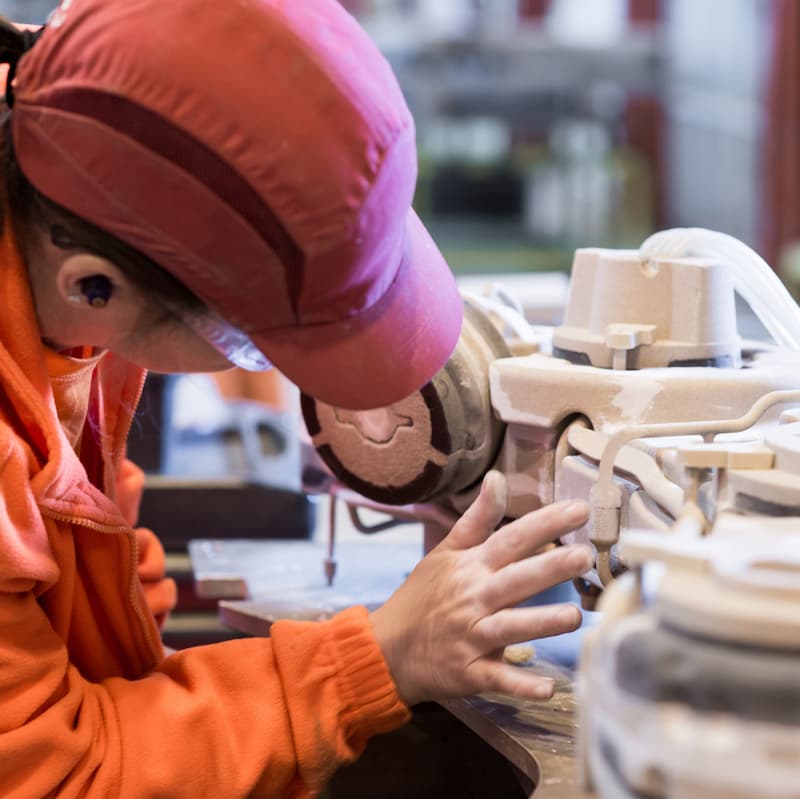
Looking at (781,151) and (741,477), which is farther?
(781,151)

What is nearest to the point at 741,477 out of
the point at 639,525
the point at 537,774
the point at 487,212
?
the point at 639,525

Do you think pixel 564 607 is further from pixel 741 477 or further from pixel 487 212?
pixel 487 212

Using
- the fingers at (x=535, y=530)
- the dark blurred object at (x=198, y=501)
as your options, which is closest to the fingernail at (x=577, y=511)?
the fingers at (x=535, y=530)

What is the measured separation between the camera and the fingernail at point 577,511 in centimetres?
79

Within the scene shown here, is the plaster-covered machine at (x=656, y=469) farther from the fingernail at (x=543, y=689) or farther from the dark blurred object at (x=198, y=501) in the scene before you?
the dark blurred object at (x=198, y=501)

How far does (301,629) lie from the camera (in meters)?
0.87

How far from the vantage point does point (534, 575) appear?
80 cm

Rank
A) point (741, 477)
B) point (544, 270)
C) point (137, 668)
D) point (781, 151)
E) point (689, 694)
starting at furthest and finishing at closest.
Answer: point (781, 151)
point (544, 270)
point (137, 668)
point (741, 477)
point (689, 694)

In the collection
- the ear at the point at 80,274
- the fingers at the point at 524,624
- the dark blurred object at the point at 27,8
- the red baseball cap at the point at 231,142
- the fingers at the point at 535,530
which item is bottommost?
the fingers at the point at 524,624

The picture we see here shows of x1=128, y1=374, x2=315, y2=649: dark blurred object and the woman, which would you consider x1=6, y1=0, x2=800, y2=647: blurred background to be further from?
the woman

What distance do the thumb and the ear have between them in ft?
0.86

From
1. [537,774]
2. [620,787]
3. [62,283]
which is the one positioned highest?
[62,283]

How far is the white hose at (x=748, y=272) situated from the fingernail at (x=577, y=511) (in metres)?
0.24

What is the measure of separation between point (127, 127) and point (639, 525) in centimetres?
37
